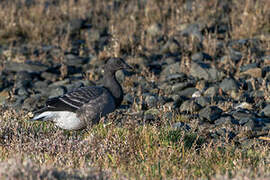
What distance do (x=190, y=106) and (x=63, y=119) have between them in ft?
8.66

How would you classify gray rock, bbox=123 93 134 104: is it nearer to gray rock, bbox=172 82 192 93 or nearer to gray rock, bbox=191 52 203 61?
gray rock, bbox=172 82 192 93

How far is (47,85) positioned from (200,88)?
3.33m

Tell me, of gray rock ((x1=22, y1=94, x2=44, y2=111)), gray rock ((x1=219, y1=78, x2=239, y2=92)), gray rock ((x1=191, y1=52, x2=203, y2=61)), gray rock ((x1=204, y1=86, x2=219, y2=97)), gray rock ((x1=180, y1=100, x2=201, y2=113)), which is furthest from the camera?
gray rock ((x1=191, y1=52, x2=203, y2=61))

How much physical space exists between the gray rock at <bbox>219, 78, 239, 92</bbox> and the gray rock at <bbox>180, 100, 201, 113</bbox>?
120 centimetres

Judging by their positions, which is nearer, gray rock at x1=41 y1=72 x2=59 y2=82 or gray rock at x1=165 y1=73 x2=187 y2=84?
gray rock at x1=165 y1=73 x2=187 y2=84

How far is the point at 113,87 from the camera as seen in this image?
7.71 metres

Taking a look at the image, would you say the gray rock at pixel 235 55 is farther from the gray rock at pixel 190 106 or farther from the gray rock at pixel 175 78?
the gray rock at pixel 190 106

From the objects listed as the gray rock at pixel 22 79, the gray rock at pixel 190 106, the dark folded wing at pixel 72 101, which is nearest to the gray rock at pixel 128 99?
the gray rock at pixel 190 106

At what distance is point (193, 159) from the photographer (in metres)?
5.47

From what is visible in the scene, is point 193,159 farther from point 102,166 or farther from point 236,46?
point 236,46

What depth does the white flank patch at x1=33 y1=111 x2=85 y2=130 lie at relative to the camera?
7145 mm

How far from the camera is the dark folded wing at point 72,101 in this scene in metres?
7.21

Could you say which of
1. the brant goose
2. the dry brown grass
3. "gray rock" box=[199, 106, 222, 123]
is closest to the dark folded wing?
the brant goose

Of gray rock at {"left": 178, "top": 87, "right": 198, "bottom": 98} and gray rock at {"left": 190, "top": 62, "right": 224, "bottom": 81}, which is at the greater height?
gray rock at {"left": 190, "top": 62, "right": 224, "bottom": 81}
